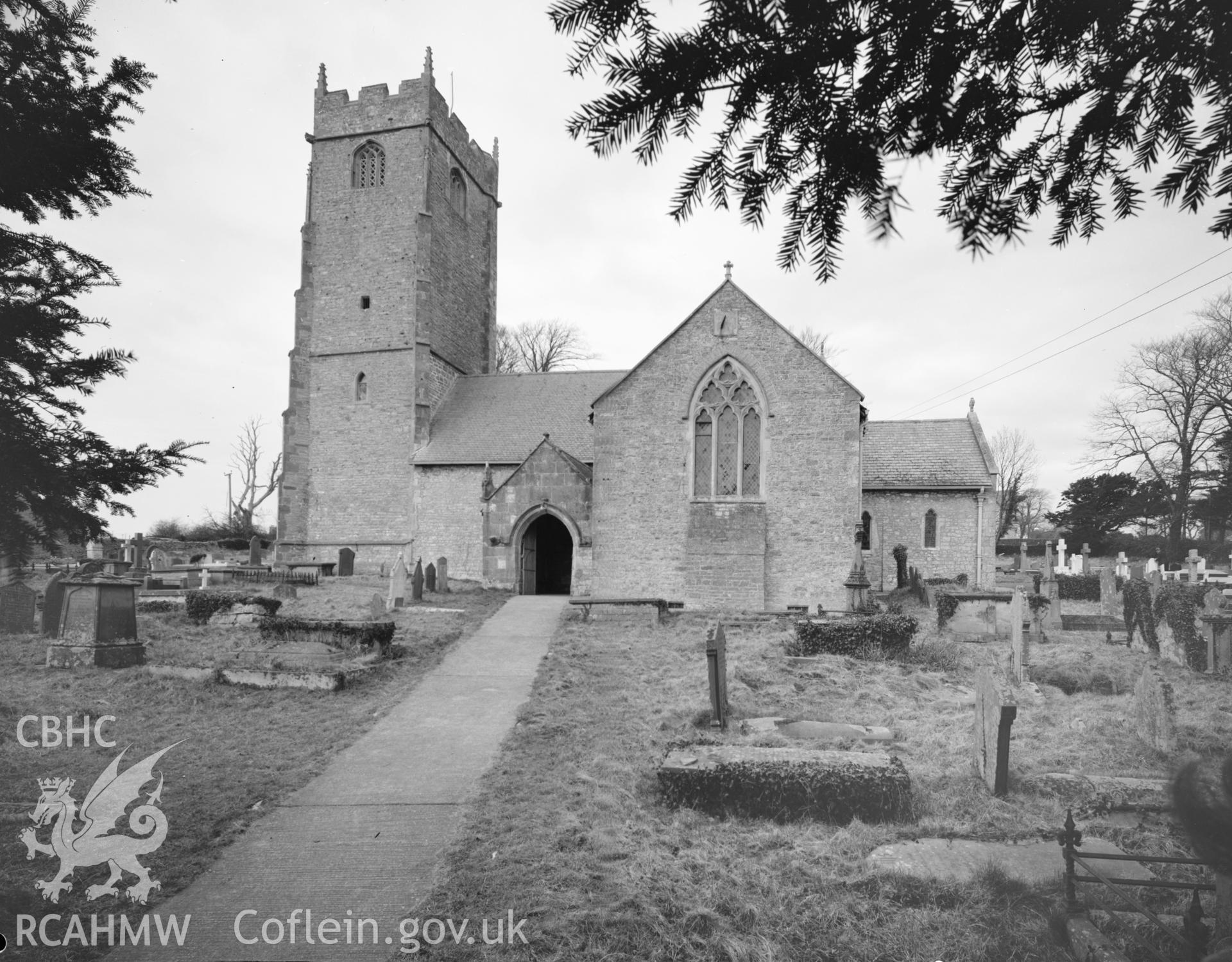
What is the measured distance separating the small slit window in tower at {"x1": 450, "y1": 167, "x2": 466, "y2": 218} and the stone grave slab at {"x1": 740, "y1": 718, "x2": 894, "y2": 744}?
26.1 m

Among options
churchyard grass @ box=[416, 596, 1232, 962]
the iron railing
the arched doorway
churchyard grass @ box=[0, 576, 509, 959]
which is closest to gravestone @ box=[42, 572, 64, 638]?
churchyard grass @ box=[0, 576, 509, 959]

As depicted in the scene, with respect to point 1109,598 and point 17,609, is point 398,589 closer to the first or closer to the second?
point 17,609

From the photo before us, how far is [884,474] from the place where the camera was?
23625mm

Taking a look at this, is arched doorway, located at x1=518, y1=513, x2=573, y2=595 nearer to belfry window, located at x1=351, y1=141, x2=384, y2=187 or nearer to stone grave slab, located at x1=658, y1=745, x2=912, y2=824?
belfry window, located at x1=351, y1=141, x2=384, y2=187

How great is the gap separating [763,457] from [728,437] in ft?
3.33

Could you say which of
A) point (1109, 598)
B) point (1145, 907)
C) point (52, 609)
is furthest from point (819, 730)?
point (1109, 598)

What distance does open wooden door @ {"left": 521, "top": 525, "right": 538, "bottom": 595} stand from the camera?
2131 cm

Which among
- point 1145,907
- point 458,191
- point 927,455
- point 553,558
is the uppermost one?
point 458,191

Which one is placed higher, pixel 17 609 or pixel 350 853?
pixel 17 609

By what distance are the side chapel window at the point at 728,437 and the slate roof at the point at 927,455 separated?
20.3 ft

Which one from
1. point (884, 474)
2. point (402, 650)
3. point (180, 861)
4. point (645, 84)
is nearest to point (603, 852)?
point (180, 861)

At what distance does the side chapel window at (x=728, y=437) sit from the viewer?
61.9ft

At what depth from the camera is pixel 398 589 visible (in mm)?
17094

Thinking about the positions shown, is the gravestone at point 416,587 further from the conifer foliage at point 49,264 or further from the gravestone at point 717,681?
the conifer foliage at point 49,264
